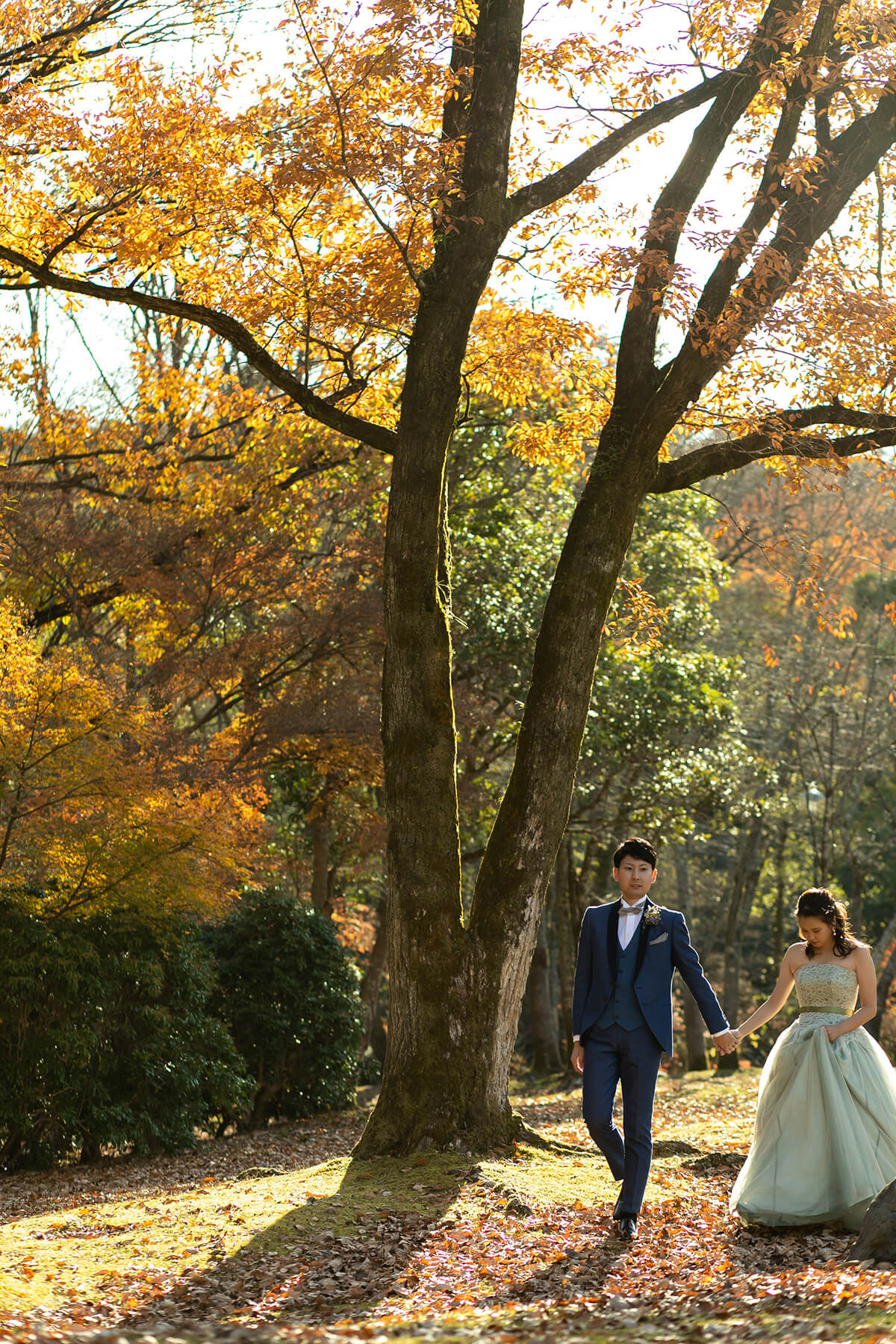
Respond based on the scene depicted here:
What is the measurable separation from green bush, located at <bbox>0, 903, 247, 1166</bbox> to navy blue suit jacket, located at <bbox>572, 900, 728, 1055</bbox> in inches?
247

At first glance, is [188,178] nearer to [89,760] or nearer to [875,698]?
[89,760]

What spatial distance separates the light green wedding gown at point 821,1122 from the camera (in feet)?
18.6

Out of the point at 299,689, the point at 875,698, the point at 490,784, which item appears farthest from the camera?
the point at 875,698

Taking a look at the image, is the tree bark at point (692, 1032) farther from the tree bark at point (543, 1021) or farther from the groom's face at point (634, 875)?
the groom's face at point (634, 875)

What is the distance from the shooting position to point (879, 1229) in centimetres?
478

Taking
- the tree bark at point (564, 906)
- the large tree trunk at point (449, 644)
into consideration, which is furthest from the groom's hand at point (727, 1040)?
the tree bark at point (564, 906)

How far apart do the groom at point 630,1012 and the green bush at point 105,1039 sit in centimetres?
628

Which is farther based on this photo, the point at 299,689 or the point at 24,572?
the point at 299,689

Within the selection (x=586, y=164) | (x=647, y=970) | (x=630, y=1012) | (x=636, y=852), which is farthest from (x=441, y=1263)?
(x=586, y=164)

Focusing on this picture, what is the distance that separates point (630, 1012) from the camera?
5680mm

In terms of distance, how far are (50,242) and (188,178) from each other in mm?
1332

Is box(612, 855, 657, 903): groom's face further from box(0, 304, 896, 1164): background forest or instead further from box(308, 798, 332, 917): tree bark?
box(308, 798, 332, 917): tree bark

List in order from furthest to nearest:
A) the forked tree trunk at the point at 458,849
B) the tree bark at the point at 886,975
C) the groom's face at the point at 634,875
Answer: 1. the tree bark at the point at 886,975
2. the forked tree trunk at the point at 458,849
3. the groom's face at the point at 634,875

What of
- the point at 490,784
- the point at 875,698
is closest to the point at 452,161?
the point at 490,784
